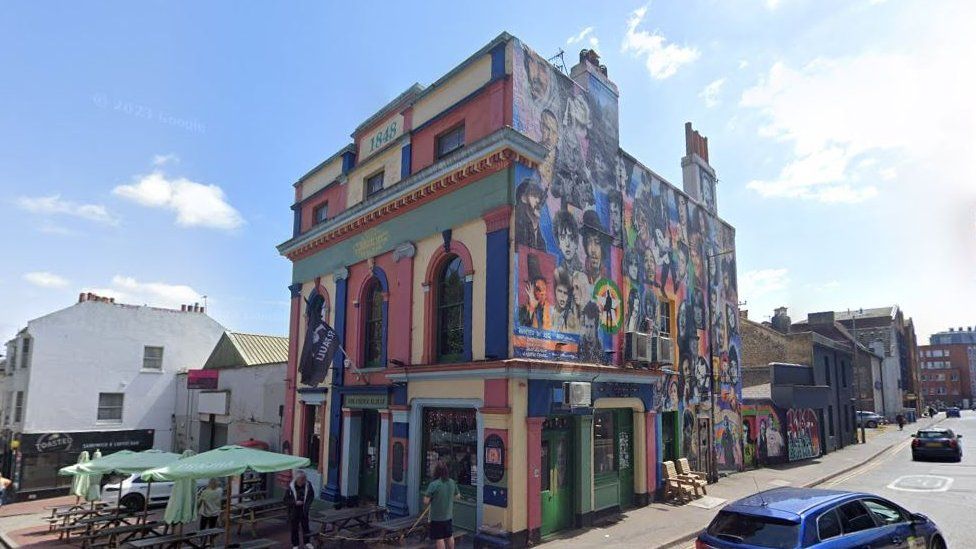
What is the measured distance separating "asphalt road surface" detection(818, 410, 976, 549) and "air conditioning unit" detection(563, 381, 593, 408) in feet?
23.7

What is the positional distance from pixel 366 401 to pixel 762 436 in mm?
16367

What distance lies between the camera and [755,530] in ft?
24.8

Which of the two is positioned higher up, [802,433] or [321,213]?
[321,213]

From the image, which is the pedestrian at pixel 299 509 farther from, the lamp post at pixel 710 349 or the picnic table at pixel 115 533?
the lamp post at pixel 710 349

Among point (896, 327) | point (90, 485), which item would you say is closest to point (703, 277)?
point (90, 485)

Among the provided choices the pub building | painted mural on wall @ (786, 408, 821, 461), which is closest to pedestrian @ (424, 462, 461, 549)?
the pub building

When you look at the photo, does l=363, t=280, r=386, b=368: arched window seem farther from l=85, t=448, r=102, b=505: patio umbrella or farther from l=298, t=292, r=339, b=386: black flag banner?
l=85, t=448, r=102, b=505: patio umbrella

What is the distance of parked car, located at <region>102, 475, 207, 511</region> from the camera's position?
19828 mm

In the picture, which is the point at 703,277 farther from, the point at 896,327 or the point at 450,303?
the point at 896,327

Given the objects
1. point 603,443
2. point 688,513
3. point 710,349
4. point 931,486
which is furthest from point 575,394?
point 931,486

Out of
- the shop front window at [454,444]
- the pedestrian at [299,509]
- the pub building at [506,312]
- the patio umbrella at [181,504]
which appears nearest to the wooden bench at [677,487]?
the pub building at [506,312]

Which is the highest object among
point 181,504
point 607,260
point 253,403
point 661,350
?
point 607,260

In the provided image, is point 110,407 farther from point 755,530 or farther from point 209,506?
point 755,530

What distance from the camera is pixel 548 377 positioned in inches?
495
